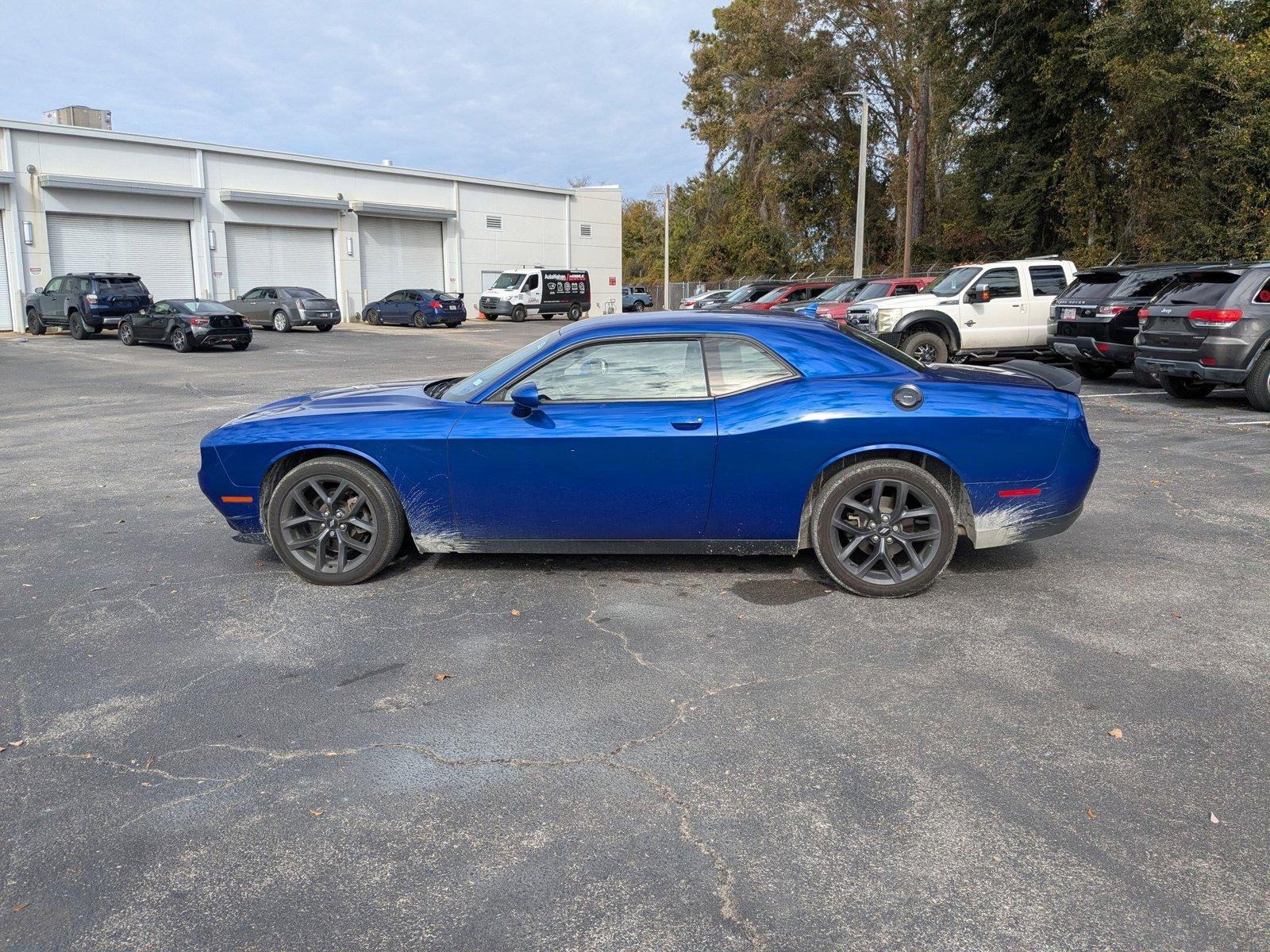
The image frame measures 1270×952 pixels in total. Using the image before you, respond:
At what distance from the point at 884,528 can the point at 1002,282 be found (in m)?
13.1

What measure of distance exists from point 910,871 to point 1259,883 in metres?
0.99

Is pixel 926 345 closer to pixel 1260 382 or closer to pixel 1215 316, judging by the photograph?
pixel 1215 316

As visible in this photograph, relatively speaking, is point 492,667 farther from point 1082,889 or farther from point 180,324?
point 180,324

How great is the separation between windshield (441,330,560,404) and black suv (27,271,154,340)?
2570 cm

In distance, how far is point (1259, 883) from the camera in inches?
110

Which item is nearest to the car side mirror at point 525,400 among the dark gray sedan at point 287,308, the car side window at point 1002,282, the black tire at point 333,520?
the black tire at point 333,520

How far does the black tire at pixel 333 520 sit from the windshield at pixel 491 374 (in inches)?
25.6

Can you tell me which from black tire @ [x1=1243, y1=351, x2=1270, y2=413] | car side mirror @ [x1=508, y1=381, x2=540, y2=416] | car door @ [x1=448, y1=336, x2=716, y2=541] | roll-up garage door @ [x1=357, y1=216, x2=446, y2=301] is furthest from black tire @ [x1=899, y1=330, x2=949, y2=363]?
roll-up garage door @ [x1=357, y1=216, x2=446, y2=301]

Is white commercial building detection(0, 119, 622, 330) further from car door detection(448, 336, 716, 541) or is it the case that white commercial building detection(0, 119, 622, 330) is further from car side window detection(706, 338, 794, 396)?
car side window detection(706, 338, 794, 396)

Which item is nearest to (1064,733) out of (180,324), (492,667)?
(492,667)

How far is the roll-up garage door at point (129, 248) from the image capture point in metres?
32.2

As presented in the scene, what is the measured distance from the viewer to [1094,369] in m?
16.1

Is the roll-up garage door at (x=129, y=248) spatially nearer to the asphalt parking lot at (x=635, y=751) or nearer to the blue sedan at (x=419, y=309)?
the blue sedan at (x=419, y=309)

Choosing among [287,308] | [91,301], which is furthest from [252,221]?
[91,301]
